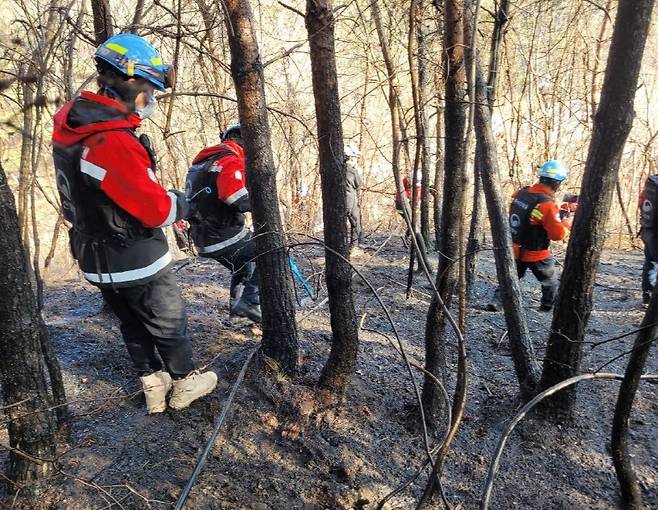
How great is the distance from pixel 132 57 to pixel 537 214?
4.38 meters

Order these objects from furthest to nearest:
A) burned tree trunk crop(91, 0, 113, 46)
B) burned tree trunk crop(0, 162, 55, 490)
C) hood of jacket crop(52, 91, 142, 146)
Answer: burned tree trunk crop(91, 0, 113, 46)
hood of jacket crop(52, 91, 142, 146)
burned tree trunk crop(0, 162, 55, 490)

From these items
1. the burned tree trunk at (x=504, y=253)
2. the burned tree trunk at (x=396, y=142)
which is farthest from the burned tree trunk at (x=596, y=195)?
the burned tree trunk at (x=396, y=142)

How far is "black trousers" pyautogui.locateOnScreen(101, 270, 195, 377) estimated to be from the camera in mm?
2887

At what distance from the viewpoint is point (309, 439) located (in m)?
3.13

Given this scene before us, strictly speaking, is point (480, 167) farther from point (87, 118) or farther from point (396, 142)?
point (87, 118)

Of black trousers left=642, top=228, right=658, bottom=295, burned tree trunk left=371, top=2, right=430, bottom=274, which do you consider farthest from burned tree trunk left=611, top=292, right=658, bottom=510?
black trousers left=642, top=228, right=658, bottom=295

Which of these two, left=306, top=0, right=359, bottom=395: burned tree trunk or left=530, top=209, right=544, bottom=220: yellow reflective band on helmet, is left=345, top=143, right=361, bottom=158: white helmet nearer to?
left=530, top=209, right=544, bottom=220: yellow reflective band on helmet

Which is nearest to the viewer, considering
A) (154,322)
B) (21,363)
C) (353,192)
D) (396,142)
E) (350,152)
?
(21,363)

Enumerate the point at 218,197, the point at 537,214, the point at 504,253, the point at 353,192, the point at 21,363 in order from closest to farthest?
the point at 21,363 → the point at 504,253 → the point at 218,197 → the point at 537,214 → the point at 353,192

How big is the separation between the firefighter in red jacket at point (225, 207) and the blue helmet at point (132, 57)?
1086mm

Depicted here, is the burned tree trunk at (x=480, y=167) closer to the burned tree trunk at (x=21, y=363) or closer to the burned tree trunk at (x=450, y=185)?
the burned tree trunk at (x=450, y=185)

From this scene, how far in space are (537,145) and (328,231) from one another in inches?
334

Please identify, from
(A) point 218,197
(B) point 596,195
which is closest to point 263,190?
(A) point 218,197

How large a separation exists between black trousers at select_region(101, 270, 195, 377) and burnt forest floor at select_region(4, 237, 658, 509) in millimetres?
319
